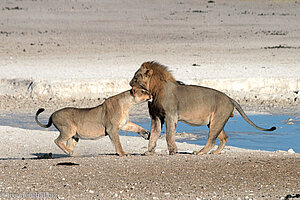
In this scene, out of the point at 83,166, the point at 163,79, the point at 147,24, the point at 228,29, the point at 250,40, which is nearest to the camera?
the point at 83,166

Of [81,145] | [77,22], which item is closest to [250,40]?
[77,22]

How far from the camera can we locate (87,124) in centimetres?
1120

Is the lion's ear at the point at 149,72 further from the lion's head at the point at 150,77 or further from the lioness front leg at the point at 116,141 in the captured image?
the lioness front leg at the point at 116,141

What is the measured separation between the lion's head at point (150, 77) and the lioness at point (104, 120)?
117 millimetres

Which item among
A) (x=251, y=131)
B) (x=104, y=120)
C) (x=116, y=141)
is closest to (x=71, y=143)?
(x=104, y=120)

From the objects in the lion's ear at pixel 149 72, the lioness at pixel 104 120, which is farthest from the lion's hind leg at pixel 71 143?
the lion's ear at pixel 149 72

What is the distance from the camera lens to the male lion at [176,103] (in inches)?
418

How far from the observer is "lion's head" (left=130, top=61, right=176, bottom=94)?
10680mm

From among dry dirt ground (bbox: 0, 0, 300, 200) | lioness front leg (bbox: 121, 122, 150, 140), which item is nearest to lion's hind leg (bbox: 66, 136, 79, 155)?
dry dirt ground (bbox: 0, 0, 300, 200)

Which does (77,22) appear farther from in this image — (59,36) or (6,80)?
(6,80)

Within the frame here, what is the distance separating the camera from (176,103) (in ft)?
34.9

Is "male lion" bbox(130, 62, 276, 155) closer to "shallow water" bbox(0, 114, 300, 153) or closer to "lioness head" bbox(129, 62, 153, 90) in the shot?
"lioness head" bbox(129, 62, 153, 90)

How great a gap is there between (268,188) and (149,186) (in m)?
1.38

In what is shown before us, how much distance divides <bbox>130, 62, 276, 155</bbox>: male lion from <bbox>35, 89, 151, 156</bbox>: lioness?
0.21 m
